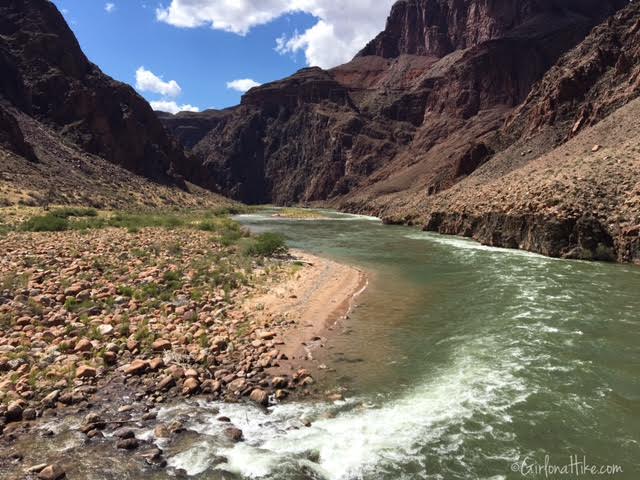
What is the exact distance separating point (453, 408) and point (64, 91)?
4213 inches

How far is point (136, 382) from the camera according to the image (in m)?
8.88

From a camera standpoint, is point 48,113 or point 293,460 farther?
point 48,113

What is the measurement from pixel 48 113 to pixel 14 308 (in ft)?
309

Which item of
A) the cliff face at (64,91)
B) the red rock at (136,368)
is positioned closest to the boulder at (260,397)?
the red rock at (136,368)

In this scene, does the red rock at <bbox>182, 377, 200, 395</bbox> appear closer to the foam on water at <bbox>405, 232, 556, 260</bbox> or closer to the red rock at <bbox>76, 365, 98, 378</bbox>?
the red rock at <bbox>76, 365, 98, 378</bbox>

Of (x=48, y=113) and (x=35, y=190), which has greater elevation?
(x=48, y=113)

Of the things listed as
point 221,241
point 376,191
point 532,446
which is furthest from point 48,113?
point 532,446

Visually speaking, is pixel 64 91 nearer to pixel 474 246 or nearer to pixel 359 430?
pixel 474 246

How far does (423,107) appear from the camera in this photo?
15562 centimetres

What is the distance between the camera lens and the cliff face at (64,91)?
287 ft

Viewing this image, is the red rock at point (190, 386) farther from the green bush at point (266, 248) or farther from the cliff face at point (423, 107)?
the cliff face at point (423, 107)

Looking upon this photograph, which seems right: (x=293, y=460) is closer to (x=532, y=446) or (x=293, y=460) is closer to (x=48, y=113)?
(x=532, y=446)

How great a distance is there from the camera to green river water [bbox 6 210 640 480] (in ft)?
21.6

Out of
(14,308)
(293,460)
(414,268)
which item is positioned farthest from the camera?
(414,268)
